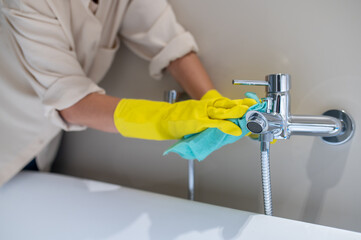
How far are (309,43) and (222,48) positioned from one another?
0.22 m

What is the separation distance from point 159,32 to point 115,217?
0.50 metres

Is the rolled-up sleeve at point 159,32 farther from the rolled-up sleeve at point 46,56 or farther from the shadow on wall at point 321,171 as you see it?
the shadow on wall at point 321,171

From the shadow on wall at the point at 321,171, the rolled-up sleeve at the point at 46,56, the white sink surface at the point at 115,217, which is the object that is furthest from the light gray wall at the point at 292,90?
the rolled-up sleeve at the point at 46,56

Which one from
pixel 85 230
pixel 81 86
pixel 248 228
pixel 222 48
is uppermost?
pixel 222 48

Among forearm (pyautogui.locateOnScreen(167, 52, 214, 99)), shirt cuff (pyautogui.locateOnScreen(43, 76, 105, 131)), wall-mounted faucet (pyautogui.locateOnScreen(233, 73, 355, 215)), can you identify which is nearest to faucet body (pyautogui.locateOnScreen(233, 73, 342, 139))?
wall-mounted faucet (pyautogui.locateOnScreen(233, 73, 355, 215))

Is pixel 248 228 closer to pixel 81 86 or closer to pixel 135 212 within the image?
pixel 135 212

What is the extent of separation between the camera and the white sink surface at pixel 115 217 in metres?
0.54

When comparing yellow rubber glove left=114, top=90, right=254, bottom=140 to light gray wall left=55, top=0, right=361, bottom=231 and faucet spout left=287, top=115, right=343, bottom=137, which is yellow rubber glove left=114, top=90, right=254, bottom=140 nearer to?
faucet spout left=287, top=115, right=343, bottom=137

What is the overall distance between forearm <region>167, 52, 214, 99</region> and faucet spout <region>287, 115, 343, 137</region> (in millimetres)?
247

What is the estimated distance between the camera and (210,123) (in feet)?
1.65

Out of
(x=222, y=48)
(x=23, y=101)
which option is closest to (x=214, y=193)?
(x=222, y=48)

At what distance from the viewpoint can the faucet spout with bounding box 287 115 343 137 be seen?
21.7 inches

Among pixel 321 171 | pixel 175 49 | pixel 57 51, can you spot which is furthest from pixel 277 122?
pixel 57 51

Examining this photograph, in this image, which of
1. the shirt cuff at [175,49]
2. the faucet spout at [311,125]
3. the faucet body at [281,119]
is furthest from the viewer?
the shirt cuff at [175,49]
